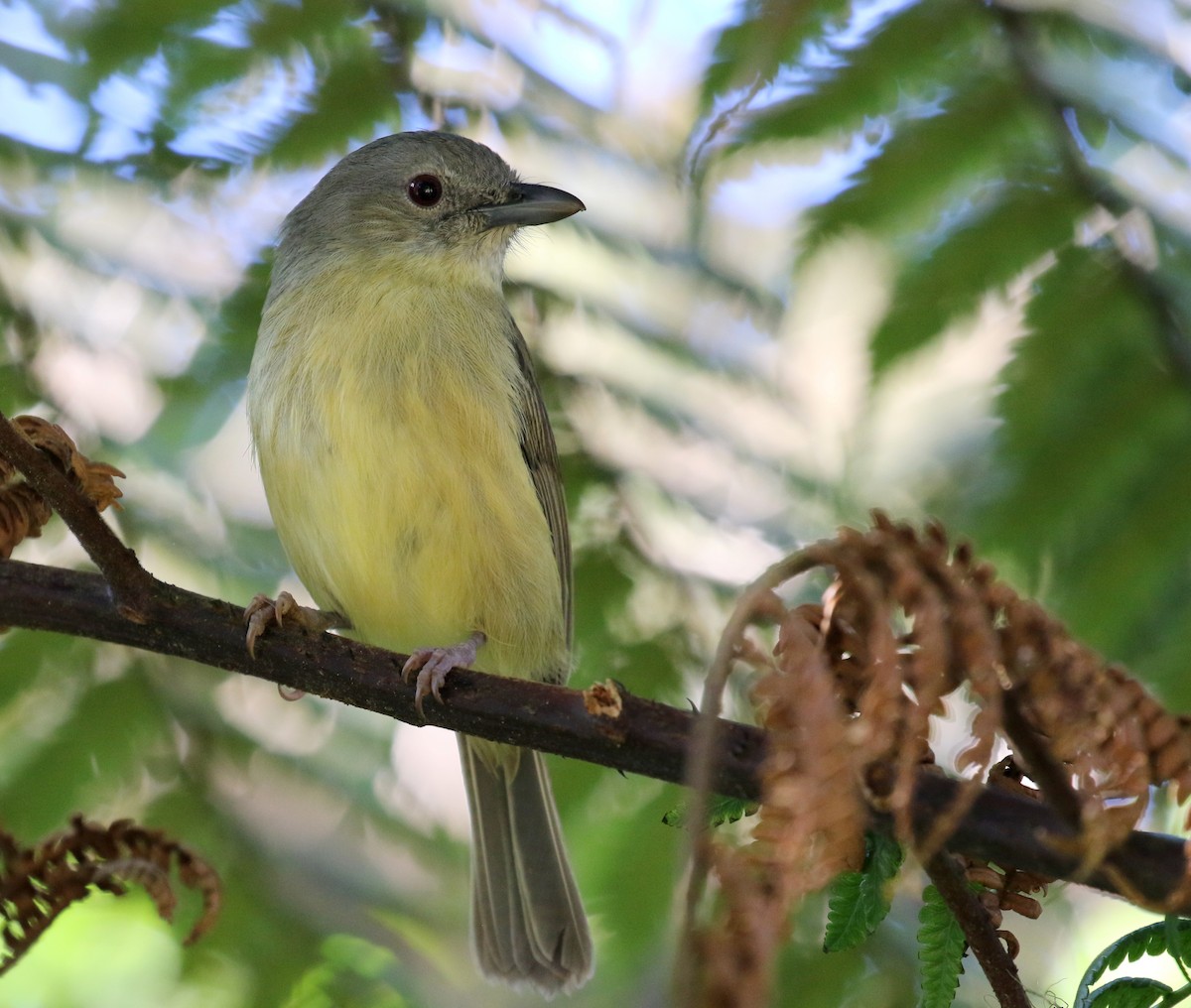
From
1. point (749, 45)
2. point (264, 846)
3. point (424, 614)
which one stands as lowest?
point (264, 846)

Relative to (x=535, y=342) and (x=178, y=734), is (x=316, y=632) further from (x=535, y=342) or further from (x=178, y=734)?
(x=535, y=342)

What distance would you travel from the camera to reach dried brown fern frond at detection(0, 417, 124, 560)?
2803 mm

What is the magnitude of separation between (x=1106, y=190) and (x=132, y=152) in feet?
9.61

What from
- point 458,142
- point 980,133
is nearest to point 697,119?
point 980,133

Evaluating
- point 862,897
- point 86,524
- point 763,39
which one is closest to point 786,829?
point 862,897

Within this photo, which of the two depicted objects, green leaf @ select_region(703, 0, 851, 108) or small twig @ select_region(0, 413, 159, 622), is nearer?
small twig @ select_region(0, 413, 159, 622)

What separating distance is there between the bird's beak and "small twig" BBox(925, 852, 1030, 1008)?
326cm

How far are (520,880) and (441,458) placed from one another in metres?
1.61

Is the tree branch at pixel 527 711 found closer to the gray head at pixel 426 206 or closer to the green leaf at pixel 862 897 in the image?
the green leaf at pixel 862 897

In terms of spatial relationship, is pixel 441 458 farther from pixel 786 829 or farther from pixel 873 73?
pixel 786 829

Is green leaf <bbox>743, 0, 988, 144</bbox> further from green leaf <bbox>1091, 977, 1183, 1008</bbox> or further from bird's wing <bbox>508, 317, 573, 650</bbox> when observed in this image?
Result: green leaf <bbox>1091, 977, 1183, 1008</bbox>

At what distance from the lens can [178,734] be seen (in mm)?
4043

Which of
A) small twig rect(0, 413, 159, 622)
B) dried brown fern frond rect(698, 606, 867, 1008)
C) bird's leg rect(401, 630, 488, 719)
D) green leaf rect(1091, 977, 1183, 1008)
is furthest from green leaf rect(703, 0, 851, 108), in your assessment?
green leaf rect(1091, 977, 1183, 1008)

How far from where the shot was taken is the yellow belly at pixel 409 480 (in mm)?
→ 4250
